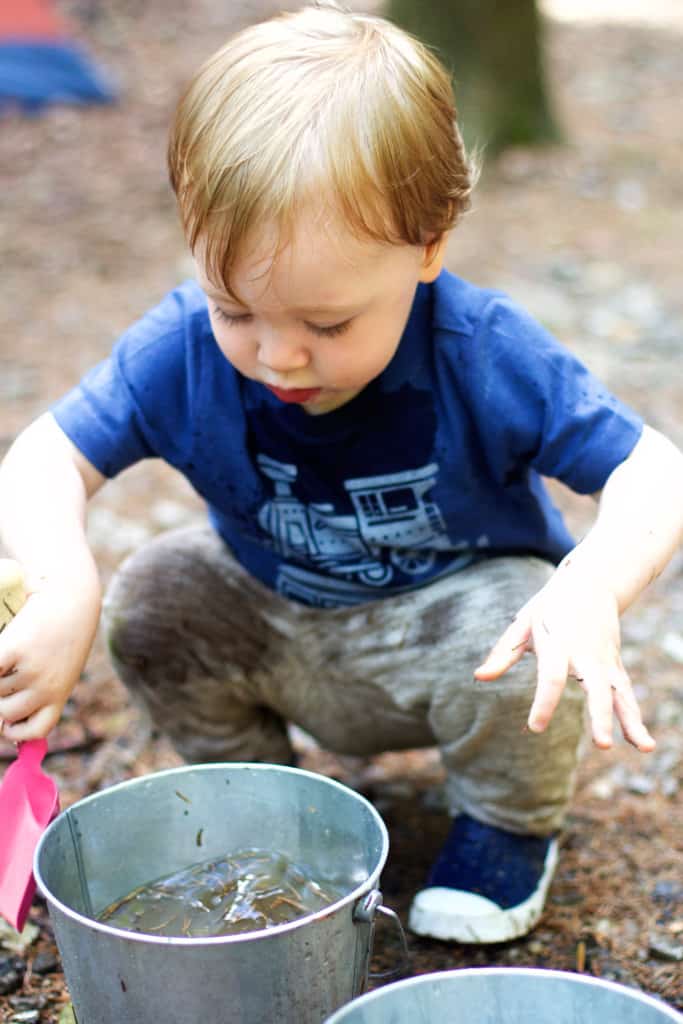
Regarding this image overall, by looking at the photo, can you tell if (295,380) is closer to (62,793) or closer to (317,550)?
(317,550)

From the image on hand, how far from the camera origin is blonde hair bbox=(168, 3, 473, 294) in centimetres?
152

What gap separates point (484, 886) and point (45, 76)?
5684mm

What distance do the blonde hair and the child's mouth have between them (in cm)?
17

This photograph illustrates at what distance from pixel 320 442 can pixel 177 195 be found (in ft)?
1.40

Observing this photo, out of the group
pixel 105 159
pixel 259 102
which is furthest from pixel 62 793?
pixel 105 159

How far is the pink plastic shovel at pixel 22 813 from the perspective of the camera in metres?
1.54

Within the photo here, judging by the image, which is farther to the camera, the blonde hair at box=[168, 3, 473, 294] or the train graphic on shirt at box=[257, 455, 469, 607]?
the train graphic on shirt at box=[257, 455, 469, 607]

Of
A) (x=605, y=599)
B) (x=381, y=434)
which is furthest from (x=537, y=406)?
(x=605, y=599)

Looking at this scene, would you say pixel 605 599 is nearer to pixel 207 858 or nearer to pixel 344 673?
pixel 207 858

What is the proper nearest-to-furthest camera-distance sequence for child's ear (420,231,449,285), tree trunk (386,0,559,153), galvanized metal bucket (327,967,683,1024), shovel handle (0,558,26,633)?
galvanized metal bucket (327,967,683,1024) < shovel handle (0,558,26,633) < child's ear (420,231,449,285) < tree trunk (386,0,559,153)

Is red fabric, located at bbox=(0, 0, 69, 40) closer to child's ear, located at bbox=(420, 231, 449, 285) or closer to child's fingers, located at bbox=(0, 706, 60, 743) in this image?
child's ear, located at bbox=(420, 231, 449, 285)

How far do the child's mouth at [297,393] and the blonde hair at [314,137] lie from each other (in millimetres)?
173

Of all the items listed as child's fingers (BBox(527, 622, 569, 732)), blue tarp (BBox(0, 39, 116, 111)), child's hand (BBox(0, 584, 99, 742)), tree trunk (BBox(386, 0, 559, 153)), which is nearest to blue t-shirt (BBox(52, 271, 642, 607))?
child's hand (BBox(0, 584, 99, 742))

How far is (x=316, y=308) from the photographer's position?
1565 millimetres
